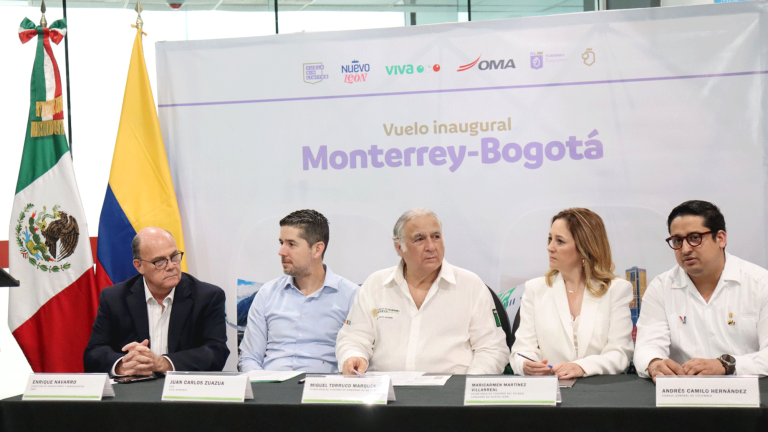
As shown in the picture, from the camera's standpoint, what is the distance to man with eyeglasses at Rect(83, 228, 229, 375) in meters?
2.89

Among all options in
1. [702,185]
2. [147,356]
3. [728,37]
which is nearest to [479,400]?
[147,356]

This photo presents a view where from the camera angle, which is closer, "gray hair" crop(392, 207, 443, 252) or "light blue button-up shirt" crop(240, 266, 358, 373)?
"gray hair" crop(392, 207, 443, 252)

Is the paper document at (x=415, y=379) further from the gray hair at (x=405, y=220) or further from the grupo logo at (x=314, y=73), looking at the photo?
the grupo logo at (x=314, y=73)

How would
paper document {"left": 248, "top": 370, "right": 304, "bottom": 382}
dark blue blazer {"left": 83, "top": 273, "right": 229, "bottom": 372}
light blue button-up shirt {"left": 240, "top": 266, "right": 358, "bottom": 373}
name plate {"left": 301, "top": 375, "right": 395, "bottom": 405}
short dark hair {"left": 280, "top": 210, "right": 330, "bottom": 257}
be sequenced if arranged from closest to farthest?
name plate {"left": 301, "top": 375, "right": 395, "bottom": 405} → paper document {"left": 248, "top": 370, "right": 304, "bottom": 382} → dark blue blazer {"left": 83, "top": 273, "right": 229, "bottom": 372} → light blue button-up shirt {"left": 240, "top": 266, "right": 358, "bottom": 373} → short dark hair {"left": 280, "top": 210, "right": 330, "bottom": 257}

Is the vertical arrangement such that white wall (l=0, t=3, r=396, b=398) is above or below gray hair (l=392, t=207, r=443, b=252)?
above

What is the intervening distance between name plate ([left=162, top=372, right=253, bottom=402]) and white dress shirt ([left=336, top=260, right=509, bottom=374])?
2.71ft

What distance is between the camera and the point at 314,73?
3594mm

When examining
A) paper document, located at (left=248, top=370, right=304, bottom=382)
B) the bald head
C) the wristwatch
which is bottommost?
paper document, located at (left=248, top=370, right=304, bottom=382)

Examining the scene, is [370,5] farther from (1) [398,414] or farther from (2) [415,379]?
(1) [398,414]

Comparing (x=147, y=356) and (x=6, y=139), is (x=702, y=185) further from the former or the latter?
(x=6, y=139)

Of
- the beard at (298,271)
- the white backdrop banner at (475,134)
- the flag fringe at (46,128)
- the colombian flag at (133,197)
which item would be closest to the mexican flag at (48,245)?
A: the flag fringe at (46,128)

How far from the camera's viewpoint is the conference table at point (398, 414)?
5.47ft

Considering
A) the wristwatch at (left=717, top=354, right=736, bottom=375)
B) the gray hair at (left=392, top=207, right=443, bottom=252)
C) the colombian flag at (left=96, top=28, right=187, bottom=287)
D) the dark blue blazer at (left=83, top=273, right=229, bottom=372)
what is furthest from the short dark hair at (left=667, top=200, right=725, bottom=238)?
the colombian flag at (left=96, top=28, right=187, bottom=287)

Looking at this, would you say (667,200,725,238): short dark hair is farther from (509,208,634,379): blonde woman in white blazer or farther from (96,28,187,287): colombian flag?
(96,28,187,287): colombian flag
